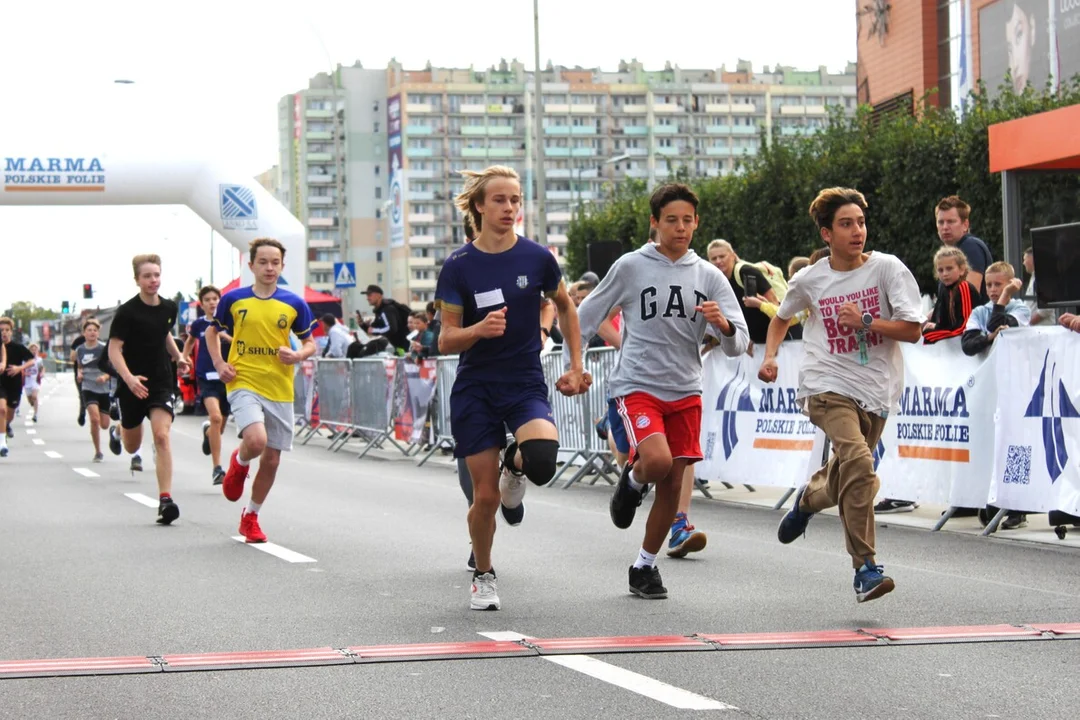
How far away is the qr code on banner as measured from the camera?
36.9 feet

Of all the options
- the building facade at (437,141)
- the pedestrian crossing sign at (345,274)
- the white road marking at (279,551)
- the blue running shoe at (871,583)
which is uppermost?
the building facade at (437,141)

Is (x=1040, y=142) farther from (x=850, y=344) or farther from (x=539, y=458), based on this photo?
(x=539, y=458)

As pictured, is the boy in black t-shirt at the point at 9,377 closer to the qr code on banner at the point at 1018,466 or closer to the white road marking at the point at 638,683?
the qr code on banner at the point at 1018,466

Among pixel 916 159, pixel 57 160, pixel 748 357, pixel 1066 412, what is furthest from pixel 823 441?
pixel 57 160

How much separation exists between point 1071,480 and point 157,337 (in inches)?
271

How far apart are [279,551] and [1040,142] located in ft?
32.9

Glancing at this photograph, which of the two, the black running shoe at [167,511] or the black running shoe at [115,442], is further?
the black running shoe at [115,442]

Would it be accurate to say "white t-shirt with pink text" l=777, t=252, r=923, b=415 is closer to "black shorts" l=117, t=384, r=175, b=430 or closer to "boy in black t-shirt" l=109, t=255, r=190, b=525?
"boy in black t-shirt" l=109, t=255, r=190, b=525

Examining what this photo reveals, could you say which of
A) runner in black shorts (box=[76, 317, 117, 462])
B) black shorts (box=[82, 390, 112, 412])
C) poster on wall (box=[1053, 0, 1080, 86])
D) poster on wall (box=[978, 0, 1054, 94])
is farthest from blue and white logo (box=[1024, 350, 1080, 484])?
poster on wall (box=[1053, 0, 1080, 86])

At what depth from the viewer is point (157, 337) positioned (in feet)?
44.8

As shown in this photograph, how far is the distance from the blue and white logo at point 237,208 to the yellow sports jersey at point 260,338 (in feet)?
73.4

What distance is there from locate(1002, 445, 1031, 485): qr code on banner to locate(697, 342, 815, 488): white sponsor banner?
2369mm

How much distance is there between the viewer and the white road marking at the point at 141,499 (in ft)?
50.1

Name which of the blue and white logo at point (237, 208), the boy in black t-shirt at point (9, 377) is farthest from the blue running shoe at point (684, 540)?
the blue and white logo at point (237, 208)
